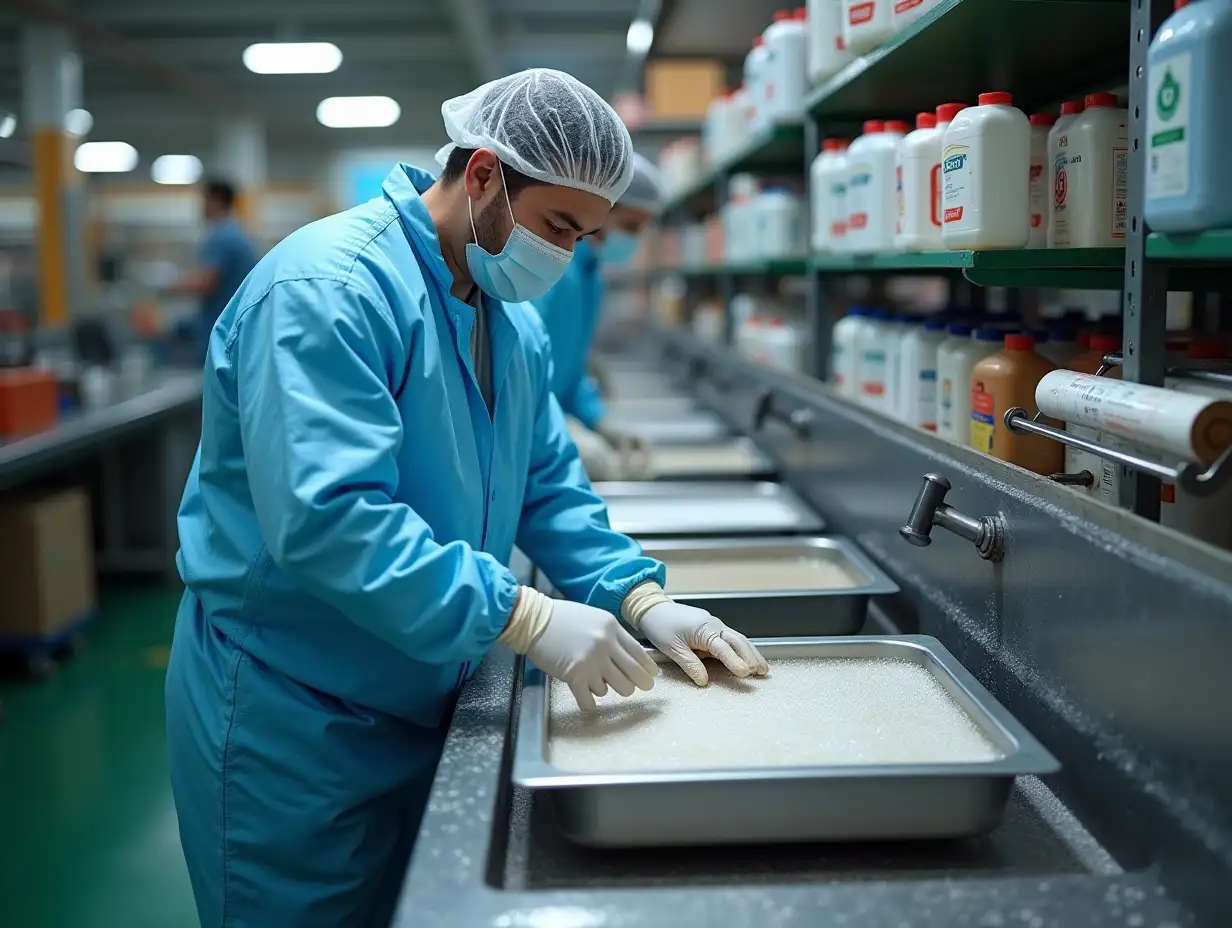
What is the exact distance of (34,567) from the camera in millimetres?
4281

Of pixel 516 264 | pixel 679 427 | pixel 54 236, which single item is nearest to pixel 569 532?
pixel 516 264

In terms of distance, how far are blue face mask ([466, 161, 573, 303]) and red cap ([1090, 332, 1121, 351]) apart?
2.40 feet

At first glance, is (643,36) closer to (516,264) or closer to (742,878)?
(516,264)

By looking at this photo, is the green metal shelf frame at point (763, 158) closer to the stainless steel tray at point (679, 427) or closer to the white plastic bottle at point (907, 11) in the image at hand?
the stainless steel tray at point (679, 427)

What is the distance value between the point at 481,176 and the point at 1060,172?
783 mm

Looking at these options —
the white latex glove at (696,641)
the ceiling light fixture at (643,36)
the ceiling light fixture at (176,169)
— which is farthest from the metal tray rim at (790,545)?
the ceiling light fixture at (176,169)

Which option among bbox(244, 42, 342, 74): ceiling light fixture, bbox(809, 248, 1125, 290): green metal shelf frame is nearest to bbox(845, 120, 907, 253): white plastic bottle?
bbox(809, 248, 1125, 290): green metal shelf frame

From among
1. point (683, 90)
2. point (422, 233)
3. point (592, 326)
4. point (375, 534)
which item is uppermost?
point (683, 90)

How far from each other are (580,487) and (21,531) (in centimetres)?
328

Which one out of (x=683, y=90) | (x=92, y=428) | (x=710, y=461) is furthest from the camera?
(x=683, y=90)

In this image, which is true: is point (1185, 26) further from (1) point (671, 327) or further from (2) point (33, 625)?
(1) point (671, 327)

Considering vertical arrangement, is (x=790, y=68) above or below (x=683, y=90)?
below

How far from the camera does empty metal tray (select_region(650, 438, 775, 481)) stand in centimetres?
296

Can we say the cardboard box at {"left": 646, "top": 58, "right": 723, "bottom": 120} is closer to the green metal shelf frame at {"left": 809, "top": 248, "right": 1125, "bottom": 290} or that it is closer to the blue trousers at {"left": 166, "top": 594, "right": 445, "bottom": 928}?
the green metal shelf frame at {"left": 809, "top": 248, "right": 1125, "bottom": 290}
